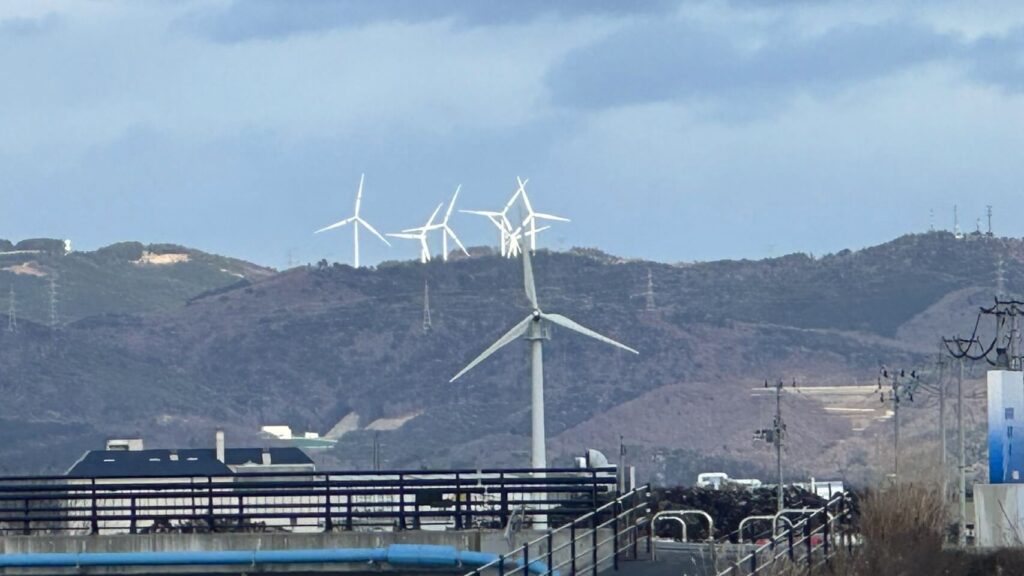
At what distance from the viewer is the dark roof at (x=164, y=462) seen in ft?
392

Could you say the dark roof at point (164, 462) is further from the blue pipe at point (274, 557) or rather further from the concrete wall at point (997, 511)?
the concrete wall at point (997, 511)

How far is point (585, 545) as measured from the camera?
4266 centimetres

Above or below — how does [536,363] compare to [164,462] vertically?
above

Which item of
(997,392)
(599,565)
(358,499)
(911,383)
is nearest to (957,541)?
(997,392)

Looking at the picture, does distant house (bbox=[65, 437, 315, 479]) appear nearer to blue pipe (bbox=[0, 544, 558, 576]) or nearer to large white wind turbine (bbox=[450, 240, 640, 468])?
large white wind turbine (bbox=[450, 240, 640, 468])

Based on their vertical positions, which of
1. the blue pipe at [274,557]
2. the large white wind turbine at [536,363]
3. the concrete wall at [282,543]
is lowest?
the blue pipe at [274,557]

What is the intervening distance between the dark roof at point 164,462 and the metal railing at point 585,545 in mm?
71997

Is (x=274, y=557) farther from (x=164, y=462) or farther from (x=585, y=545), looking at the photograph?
(x=164, y=462)

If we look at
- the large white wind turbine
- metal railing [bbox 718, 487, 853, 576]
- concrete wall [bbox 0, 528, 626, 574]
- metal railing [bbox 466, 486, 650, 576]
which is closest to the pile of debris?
the large white wind turbine

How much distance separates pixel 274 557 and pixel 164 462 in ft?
267

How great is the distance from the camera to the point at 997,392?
143ft

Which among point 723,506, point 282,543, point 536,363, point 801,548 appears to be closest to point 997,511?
point 801,548

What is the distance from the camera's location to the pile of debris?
55844mm

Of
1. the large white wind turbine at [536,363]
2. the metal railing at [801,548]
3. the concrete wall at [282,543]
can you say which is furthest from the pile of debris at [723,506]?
the metal railing at [801,548]
